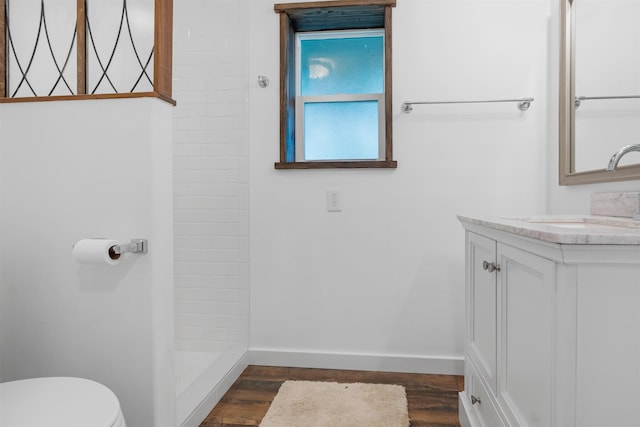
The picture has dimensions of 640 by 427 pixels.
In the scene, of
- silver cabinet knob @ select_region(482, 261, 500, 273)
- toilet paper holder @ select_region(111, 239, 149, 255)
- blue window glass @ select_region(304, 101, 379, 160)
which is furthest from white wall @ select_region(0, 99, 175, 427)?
blue window glass @ select_region(304, 101, 379, 160)

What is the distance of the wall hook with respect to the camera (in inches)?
86.6

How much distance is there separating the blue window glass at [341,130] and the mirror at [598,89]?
905mm

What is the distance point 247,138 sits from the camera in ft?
7.39

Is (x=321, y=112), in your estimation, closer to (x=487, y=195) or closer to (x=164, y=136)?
(x=487, y=195)

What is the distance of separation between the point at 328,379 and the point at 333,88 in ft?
5.07

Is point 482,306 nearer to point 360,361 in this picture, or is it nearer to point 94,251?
point 360,361

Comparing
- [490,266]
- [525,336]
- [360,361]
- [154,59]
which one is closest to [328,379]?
[360,361]

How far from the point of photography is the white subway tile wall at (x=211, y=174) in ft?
7.27

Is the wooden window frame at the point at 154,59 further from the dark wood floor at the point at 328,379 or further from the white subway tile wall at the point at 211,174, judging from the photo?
the dark wood floor at the point at 328,379

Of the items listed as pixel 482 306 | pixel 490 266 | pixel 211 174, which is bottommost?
pixel 482 306

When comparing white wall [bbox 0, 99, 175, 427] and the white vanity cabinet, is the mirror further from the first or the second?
white wall [bbox 0, 99, 175, 427]

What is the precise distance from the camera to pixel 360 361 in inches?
87.0

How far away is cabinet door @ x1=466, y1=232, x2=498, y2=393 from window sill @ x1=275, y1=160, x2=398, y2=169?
2.20ft

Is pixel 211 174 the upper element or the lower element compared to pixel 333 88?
lower
